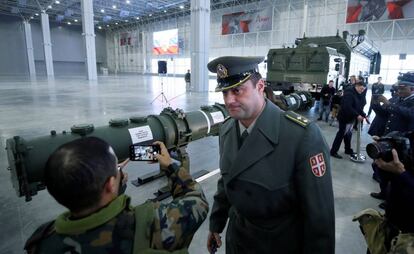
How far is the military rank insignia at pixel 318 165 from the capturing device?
1.25m

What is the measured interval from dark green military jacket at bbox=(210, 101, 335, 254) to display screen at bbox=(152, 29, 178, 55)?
35.5 m

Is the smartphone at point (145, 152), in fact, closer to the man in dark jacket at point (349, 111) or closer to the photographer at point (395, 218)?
the photographer at point (395, 218)

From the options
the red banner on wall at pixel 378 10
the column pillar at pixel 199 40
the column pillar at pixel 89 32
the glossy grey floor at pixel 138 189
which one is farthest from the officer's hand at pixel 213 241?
the red banner on wall at pixel 378 10

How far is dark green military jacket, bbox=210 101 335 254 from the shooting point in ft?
4.15

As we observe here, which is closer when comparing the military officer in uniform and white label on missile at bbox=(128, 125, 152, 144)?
the military officer in uniform

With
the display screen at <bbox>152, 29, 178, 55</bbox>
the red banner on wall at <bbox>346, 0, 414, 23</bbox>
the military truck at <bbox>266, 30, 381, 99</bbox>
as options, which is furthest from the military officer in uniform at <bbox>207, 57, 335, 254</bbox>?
the display screen at <bbox>152, 29, 178, 55</bbox>

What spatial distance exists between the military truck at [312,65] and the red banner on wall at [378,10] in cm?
1180

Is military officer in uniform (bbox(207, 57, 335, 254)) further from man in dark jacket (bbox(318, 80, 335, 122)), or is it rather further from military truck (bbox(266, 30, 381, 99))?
military truck (bbox(266, 30, 381, 99))

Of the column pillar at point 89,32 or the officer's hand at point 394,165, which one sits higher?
the column pillar at point 89,32

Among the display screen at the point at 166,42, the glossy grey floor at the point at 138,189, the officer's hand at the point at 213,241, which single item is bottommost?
the glossy grey floor at the point at 138,189

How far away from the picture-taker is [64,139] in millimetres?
→ 2629

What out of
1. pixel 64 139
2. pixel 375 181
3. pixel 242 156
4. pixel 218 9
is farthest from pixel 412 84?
pixel 218 9

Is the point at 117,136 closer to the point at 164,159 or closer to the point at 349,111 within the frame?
the point at 164,159

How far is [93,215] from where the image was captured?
924 millimetres
